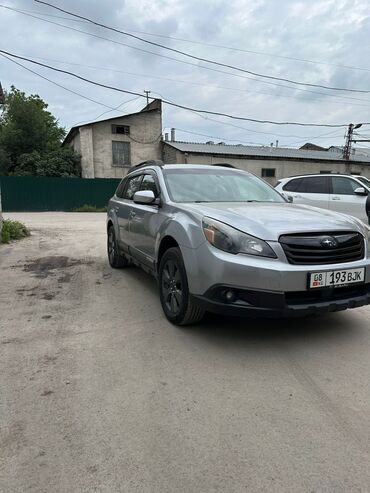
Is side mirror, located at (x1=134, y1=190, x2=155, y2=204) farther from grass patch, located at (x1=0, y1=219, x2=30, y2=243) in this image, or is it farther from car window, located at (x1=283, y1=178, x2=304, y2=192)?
car window, located at (x1=283, y1=178, x2=304, y2=192)

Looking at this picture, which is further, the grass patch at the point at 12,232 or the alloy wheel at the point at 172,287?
the grass patch at the point at 12,232

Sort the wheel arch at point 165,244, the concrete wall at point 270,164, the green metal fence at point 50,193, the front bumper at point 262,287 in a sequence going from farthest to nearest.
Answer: the concrete wall at point 270,164, the green metal fence at point 50,193, the wheel arch at point 165,244, the front bumper at point 262,287

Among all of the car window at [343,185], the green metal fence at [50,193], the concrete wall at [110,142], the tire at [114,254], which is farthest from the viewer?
the concrete wall at [110,142]

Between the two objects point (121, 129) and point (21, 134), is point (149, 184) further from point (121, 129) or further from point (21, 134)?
point (21, 134)

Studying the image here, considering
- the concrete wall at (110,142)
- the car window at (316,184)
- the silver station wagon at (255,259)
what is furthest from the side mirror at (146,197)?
the concrete wall at (110,142)

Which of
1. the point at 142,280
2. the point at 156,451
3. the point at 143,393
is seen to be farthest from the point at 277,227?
the point at 142,280

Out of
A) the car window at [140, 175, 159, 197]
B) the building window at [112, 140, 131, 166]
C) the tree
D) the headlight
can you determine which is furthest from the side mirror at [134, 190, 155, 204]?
the tree

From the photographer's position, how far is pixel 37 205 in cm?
2300

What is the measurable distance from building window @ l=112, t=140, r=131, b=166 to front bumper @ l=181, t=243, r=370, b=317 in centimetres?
2548

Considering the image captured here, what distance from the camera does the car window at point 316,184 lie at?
9.76m

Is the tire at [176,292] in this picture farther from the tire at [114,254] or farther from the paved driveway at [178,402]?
the tire at [114,254]

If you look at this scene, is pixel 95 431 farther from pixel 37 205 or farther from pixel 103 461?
pixel 37 205

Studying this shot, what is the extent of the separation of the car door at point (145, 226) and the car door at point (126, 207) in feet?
0.63

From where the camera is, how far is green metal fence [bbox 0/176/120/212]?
883 inches
